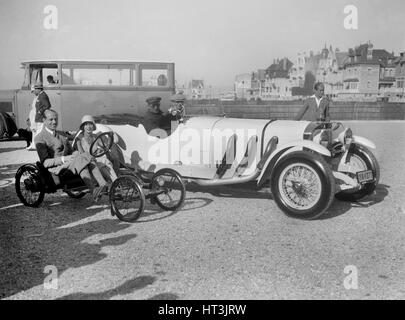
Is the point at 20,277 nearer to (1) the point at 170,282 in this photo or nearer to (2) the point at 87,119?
(1) the point at 170,282

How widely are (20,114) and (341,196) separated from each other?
875cm

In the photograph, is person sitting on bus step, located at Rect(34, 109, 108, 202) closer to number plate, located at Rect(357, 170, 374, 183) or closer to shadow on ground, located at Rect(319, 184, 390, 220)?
shadow on ground, located at Rect(319, 184, 390, 220)

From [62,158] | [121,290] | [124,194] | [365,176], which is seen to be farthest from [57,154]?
[365,176]

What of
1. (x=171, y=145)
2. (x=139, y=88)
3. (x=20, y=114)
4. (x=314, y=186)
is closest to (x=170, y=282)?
(x=314, y=186)

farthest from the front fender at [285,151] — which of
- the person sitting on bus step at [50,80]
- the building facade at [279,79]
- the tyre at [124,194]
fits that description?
the building facade at [279,79]

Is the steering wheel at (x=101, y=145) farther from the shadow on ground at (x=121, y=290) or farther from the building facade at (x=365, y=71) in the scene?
the building facade at (x=365, y=71)

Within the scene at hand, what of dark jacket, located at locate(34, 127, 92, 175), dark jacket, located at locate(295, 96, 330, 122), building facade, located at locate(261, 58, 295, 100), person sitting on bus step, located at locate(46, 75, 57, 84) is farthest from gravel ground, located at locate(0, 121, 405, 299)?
building facade, located at locate(261, 58, 295, 100)

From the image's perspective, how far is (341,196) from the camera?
5.77 m

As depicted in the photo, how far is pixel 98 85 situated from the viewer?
10031 millimetres

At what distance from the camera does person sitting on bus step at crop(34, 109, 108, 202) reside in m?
5.09

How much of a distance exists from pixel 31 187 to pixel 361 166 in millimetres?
4395

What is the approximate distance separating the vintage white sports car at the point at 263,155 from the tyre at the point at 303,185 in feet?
0.04

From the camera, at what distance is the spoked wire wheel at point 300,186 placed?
477 centimetres

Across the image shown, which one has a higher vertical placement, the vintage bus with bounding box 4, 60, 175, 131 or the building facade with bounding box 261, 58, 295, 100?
the building facade with bounding box 261, 58, 295, 100
